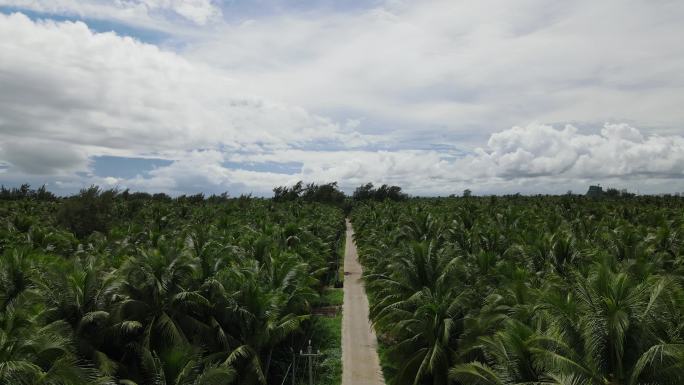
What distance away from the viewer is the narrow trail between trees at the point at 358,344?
2642cm

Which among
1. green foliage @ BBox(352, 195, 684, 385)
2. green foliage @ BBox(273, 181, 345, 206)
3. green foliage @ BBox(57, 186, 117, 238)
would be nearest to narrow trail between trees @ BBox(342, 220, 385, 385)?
green foliage @ BBox(352, 195, 684, 385)

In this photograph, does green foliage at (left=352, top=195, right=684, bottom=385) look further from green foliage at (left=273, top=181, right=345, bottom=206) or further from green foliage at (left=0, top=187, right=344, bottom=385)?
green foliage at (left=273, top=181, right=345, bottom=206)

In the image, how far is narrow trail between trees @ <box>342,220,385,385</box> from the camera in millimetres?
26422

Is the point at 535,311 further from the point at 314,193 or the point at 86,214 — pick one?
the point at 314,193

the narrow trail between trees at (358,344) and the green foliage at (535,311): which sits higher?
the green foliage at (535,311)

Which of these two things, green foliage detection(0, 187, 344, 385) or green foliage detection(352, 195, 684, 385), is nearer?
green foliage detection(352, 195, 684, 385)

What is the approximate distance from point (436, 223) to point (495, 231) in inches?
289

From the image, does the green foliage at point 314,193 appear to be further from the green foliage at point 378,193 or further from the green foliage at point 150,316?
the green foliage at point 150,316

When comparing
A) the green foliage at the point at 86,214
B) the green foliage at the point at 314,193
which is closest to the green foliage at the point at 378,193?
the green foliage at the point at 314,193

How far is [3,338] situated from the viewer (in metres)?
13.5

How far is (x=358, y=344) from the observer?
3156 centimetres

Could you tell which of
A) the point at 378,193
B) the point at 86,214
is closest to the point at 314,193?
the point at 378,193

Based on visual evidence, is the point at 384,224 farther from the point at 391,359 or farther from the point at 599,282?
the point at 599,282

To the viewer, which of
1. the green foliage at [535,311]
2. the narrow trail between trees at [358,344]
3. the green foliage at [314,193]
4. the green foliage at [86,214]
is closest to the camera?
the green foliage at [535,311]
